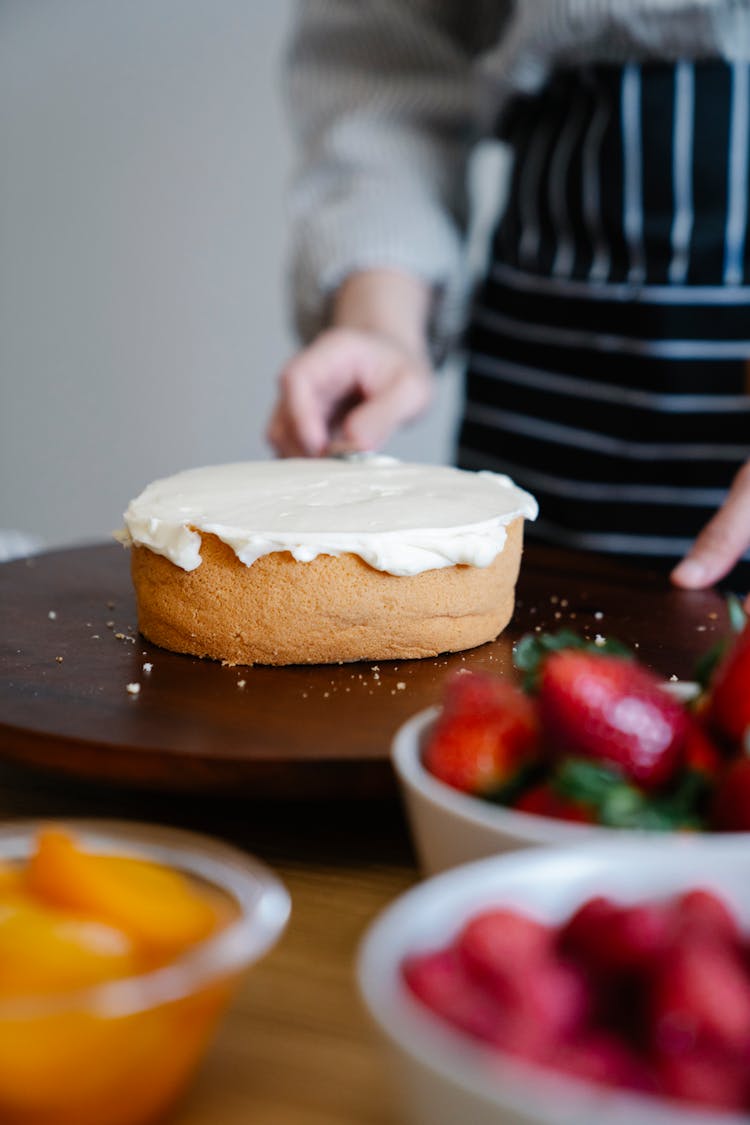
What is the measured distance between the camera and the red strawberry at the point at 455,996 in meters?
0.52

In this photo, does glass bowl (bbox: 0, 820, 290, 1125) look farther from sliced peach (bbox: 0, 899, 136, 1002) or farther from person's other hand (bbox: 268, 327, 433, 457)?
person's other hand (bbox: 268, 327, 433, 457)

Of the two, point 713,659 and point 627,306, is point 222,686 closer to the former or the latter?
point 713,659

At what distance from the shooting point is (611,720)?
2.41 ft

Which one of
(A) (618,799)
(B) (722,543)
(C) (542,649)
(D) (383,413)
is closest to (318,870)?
(C) (542,649)

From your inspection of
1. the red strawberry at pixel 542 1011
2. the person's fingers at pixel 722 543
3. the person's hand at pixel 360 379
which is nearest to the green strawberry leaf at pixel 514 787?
the red strawberry at pixel 542 1011

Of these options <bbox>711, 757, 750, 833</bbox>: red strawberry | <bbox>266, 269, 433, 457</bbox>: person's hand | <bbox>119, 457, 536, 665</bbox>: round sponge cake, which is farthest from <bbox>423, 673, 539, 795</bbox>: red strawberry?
<bbox>266, 269, 433, 457</bbox>: person's hand

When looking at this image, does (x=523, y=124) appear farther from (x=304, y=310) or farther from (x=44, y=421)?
(x=44, y=421)

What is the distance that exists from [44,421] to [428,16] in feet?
10.8

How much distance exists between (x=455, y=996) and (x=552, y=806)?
0.20 m

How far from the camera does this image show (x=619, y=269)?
1.90 m

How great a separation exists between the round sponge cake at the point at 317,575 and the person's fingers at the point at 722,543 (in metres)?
0.29

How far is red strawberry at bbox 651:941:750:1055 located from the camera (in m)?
0.50

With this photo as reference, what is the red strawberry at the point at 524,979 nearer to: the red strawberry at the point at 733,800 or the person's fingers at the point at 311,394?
the red strawberry at the point at 733,800

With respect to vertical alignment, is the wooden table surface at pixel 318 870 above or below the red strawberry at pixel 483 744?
below
